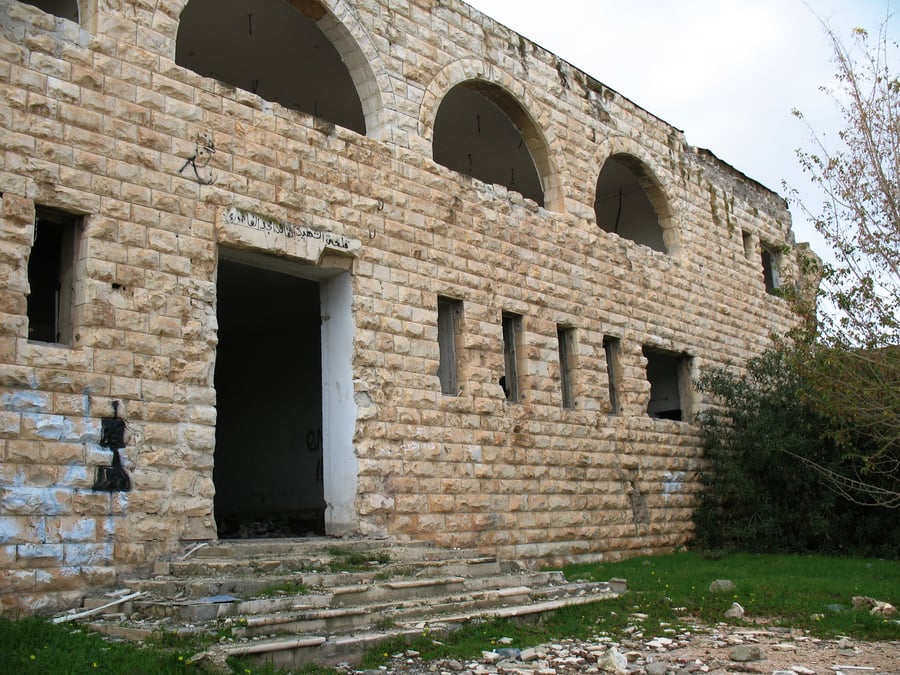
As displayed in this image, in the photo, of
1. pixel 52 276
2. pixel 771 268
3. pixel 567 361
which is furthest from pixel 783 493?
pixel 52 276

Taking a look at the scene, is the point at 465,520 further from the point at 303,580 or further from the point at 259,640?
the point at 259,640

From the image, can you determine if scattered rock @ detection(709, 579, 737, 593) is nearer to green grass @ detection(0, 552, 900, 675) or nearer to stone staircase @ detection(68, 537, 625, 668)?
green grass @ detection(0, 552, 900, 675)

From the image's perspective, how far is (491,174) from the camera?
15578 mm

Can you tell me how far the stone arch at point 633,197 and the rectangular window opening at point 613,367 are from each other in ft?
6.92

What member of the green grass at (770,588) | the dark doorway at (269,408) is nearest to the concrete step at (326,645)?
the green grass at (770,588)

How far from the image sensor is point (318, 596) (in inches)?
238

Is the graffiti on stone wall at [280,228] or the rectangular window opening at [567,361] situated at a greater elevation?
the graffiti on stone wall at [280,228]

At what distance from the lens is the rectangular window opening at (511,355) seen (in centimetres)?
1087

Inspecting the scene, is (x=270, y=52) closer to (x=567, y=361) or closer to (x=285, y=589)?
(x=567, y=361)

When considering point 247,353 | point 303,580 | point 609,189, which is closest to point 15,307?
point 303,580

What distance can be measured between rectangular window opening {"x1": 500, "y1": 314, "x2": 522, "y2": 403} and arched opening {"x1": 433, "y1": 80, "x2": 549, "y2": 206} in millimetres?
2443

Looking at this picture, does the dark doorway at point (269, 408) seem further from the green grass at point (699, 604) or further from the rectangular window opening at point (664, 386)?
the rectangular window opening at point (664, 386)

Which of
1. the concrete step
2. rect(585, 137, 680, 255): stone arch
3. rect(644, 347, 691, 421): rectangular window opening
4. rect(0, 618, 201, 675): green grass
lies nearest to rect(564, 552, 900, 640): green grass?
the concrete step

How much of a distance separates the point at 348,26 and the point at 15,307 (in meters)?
4.84
